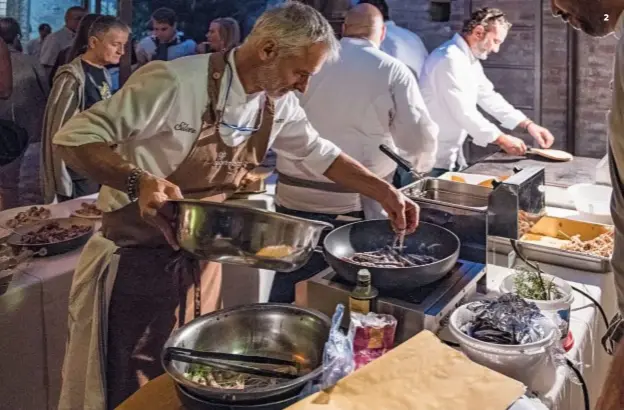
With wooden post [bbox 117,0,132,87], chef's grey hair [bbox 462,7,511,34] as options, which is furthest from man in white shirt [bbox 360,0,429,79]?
wooden post [bbox 117,0,132,87]

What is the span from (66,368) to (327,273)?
0.88 m

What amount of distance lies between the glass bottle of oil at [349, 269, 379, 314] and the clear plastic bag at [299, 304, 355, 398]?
171 millimetres

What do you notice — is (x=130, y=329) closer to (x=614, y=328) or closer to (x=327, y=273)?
(x=327, y=273)

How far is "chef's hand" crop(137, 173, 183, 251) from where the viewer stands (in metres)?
1.46

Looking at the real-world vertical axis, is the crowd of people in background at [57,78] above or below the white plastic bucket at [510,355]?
above

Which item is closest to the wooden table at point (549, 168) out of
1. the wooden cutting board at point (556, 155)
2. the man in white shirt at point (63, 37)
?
the wooden cutting board at point (556, 155)

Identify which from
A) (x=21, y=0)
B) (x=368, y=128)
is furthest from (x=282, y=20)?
(x=21, y=0)

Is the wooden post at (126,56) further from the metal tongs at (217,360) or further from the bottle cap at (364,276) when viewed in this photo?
the metal tongs at (217,360)

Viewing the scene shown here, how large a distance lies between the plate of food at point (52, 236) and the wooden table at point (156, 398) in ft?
4.09

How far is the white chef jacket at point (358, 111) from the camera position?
2.93m

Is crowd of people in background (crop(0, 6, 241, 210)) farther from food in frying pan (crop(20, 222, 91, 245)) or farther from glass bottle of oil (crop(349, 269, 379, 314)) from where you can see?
glass bottle of oil (crop(349, 269, 379, 314))

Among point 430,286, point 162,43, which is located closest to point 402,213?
point 430,286

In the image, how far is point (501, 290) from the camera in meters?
1.77

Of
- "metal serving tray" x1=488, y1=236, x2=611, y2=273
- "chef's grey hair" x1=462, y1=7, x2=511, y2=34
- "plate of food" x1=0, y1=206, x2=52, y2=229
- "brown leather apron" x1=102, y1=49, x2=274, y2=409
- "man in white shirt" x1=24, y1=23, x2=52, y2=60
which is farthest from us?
"man in white shirt" x1=24, y1=23, x2=52, y2=60
